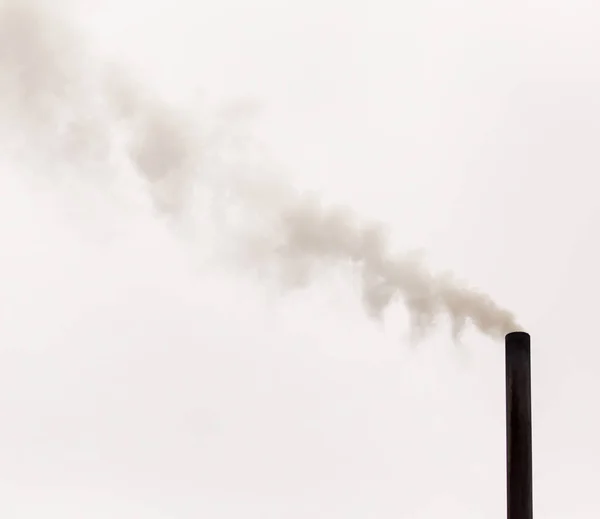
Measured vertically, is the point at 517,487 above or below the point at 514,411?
below

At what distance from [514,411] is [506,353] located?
2.26 feet

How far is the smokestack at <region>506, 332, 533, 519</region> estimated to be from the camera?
36.2 ft

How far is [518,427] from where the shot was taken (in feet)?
37.2

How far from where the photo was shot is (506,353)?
1170cm

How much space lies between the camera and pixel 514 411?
1139 centimetres

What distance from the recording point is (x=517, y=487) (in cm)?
1106

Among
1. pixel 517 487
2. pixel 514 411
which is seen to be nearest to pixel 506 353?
pixel 514 411

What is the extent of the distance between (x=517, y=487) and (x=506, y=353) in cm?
152

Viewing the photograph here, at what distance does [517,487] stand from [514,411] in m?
0.84

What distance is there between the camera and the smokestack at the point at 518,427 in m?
11.0

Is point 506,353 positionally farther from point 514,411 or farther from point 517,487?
point 517,487

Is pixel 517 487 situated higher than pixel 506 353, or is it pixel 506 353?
pixel 506 353
